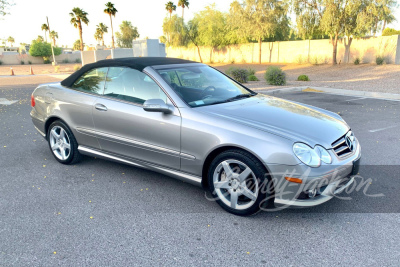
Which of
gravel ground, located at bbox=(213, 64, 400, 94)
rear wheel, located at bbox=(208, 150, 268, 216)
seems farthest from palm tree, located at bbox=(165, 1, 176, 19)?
rear wheel, located at bbox=(208, 150, 268, 216)

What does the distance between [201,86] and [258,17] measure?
3046 centimetres

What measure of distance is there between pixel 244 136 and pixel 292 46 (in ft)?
105

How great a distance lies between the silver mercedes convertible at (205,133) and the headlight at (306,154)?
0.01 meters

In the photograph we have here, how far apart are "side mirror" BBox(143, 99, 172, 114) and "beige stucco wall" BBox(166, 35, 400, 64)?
2616cm

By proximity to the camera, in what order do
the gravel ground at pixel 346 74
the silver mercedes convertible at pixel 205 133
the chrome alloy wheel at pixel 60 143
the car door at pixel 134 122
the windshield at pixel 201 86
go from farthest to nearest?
1. the gravel ground at pixel 346 74
2. the chrome alloy wheel at pixel 60 143
3. the windshield at pixel 201 86
4. the car door at pixel 134 122
5. the silver mercedes convertible at pixel 205 133

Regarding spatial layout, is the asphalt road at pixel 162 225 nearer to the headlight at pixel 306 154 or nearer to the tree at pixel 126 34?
the headlight at pixel 306 154

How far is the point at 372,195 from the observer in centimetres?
386

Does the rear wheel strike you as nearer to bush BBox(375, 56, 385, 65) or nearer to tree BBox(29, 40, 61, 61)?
bush BBox(375, 56, 385, 65)

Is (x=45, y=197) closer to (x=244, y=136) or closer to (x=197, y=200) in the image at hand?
(x=197, y=200)

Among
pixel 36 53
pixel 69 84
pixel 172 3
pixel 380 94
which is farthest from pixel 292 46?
pixel 36 53

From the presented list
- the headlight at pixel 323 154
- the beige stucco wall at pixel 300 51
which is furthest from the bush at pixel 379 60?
the headlight at pixel 323 154

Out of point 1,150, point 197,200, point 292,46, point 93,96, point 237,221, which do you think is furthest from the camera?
point 292,46

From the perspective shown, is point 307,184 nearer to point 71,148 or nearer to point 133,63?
point 133,63

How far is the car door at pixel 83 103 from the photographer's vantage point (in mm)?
4496
